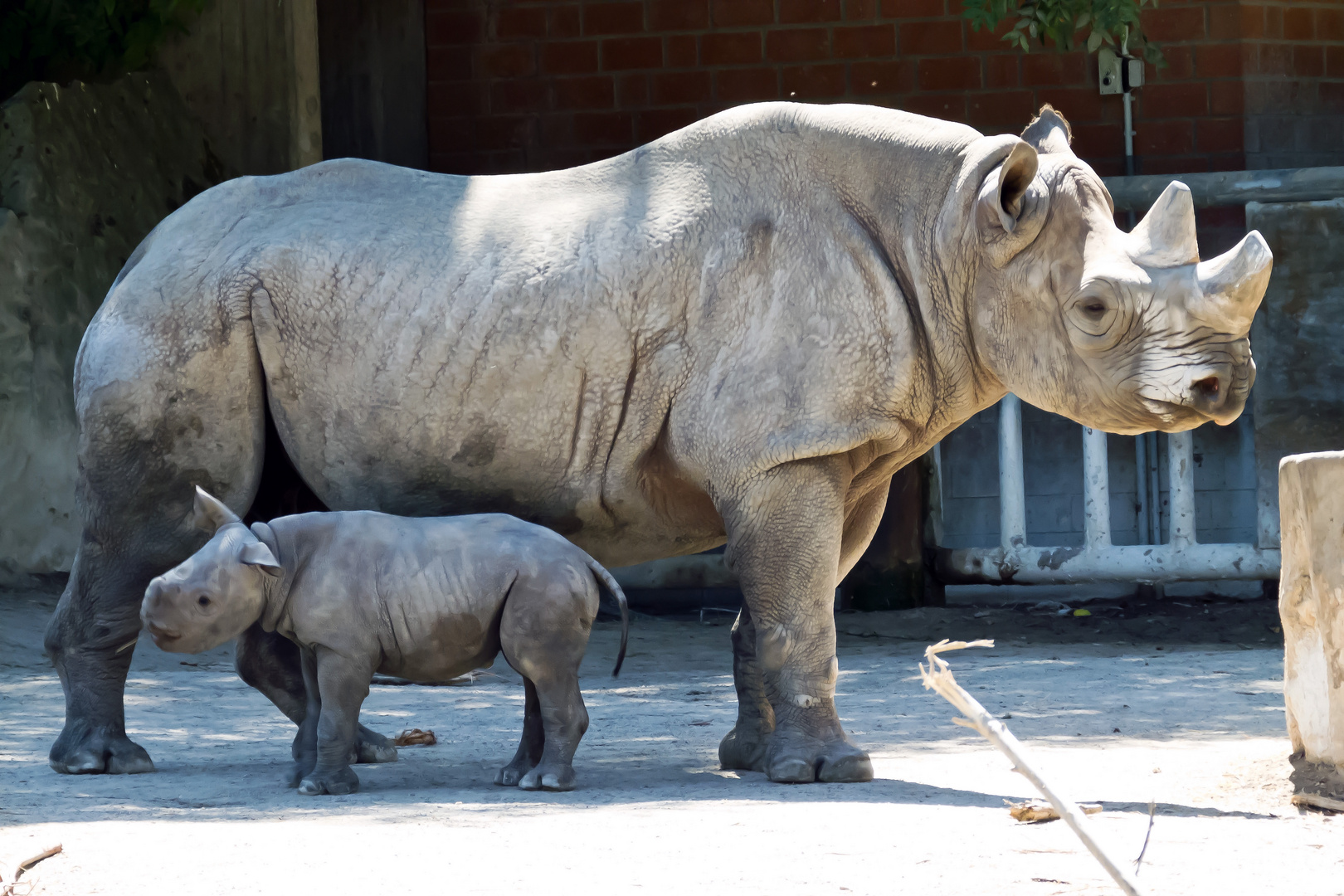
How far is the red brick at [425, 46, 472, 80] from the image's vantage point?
11.0 meters

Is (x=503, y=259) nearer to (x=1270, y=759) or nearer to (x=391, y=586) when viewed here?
(x=391, y=586)

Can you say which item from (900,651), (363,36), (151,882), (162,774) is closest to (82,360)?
(162,774)

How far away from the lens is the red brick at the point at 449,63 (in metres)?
11.0

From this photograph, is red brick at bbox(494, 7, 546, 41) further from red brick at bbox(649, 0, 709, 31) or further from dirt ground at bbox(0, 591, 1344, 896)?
dirt ground at bbox(0, 591, 1344, 896)

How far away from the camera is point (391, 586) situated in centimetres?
416

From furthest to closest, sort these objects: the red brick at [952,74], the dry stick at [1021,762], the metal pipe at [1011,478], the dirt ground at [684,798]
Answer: the red brick at [952,74]
the metal pipe at [1011,478]
the dirt ground at [684,798]
the dry stick at [1021,762]

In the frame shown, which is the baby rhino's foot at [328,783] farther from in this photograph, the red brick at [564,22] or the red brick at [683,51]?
the red brick at [564,22]

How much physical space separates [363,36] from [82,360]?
5.71m

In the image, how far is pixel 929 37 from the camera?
10594mm

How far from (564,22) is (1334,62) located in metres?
5.06

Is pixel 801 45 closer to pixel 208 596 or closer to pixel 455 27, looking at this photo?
pixel 455 27

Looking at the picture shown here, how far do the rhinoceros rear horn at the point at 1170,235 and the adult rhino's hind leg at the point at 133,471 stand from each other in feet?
8.30

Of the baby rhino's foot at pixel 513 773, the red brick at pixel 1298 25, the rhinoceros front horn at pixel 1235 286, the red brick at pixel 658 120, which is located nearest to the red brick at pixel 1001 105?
the red brick at pixel 1298 25

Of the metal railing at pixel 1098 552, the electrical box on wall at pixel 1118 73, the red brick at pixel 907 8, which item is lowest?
the metal railing at pixel 1098 552
